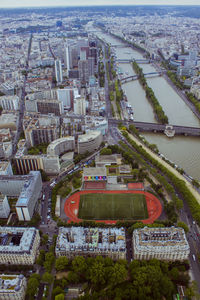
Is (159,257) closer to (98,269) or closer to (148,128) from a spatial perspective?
(98,269)

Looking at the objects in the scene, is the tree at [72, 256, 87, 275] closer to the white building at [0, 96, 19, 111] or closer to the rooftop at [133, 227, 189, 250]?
the rooftop at [133, 227, 189, 250]

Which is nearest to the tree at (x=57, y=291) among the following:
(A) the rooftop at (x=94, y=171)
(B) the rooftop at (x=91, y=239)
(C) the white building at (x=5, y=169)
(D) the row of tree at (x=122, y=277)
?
(D) the row of tree at (x=122, y=277)

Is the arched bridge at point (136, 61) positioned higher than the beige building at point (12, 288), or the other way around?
the arched bridge at point (136, 61)

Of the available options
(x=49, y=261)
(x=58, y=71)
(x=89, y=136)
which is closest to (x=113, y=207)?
(x=49, y=261)

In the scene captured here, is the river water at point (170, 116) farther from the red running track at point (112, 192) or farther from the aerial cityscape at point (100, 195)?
the red running track at point (112, 192)

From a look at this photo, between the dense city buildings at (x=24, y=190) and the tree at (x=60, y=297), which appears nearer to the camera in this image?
A: the tree at (x=60, y=297)

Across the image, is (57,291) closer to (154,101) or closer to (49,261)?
(49,261)

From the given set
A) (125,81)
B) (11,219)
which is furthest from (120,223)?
(125,81)

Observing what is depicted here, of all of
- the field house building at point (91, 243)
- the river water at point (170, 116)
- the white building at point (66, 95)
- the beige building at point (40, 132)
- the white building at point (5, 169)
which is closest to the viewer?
the field house building at point (91, 243)
